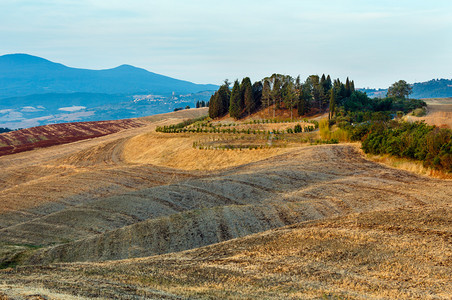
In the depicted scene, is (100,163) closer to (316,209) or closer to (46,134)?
(316,209)

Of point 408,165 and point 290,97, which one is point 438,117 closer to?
point 290,97

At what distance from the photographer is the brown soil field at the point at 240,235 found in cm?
854

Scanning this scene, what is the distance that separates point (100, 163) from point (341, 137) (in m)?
29.5

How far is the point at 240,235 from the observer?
1462 centimetres

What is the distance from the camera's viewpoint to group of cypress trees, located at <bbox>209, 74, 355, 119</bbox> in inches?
2749

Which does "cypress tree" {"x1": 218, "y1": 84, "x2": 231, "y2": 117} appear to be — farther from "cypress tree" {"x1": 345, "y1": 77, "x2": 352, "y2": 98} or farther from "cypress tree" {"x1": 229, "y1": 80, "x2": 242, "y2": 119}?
"cypress tree" {"x1": 345, "y1": 77, "x2": 352, "y2": 98}

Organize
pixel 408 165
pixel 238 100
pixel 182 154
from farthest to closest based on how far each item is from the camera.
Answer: pixel 238 100
pixel 182 154
pixel 408 165

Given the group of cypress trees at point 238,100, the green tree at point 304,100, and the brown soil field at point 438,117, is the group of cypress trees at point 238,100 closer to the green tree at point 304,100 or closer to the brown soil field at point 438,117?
the green tree at point 304,100

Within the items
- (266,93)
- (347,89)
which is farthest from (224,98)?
(347,89)

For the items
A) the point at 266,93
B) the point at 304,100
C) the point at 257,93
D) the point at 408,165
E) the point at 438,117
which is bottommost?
the point at 408,165

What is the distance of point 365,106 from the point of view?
225 ft

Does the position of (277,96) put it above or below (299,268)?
above

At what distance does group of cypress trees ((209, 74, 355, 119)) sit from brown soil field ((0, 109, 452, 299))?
1613 inches

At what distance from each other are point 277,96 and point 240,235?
60799mm
